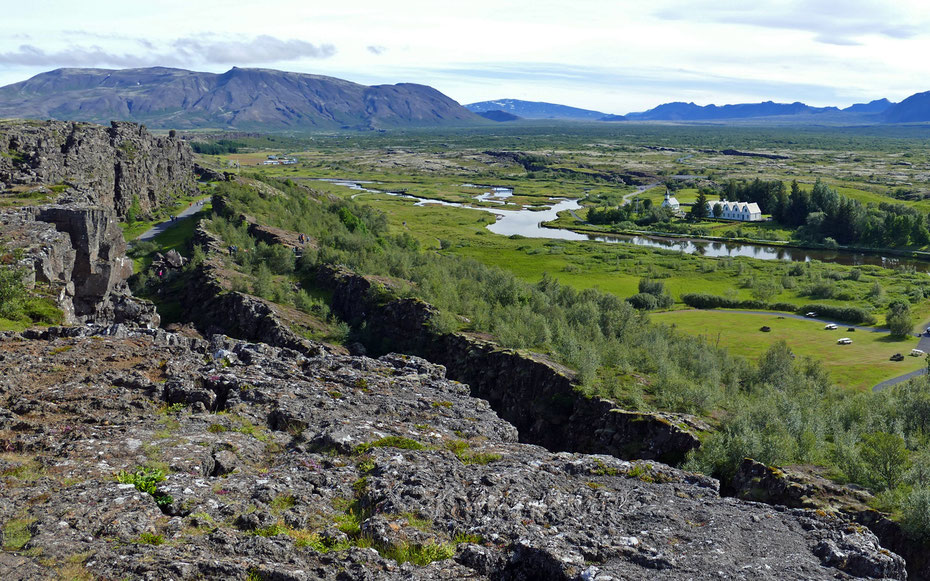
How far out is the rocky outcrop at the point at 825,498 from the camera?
25.4 m

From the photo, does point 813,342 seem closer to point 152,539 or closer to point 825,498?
point 825,498

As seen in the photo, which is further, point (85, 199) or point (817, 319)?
point (817, 319)

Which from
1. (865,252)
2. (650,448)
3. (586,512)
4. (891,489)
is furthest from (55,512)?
(865,252)

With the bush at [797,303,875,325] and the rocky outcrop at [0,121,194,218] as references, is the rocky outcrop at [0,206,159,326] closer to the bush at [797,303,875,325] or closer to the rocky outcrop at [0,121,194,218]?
the rocky outcrop at [0,121,194,218]

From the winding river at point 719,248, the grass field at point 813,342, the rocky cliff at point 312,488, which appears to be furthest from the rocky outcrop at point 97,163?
the winding river at point 719,248

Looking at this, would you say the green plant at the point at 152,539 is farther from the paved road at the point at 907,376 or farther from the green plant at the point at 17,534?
the paved road at the point at 907,376

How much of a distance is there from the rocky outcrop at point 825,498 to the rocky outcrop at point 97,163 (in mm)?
54939

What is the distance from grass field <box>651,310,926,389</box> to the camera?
7406cm

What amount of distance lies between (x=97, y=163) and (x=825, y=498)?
319 feet

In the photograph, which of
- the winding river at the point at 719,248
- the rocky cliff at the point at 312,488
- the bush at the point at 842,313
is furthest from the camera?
the winding river at the point at 719,248

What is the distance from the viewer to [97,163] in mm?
90375

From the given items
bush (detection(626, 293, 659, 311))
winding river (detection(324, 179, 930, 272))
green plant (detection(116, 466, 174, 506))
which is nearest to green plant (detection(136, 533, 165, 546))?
green plant (detection(116, 466, 174, 506))

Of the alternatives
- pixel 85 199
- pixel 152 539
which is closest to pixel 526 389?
pixel 152 539

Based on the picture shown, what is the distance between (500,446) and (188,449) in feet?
42.3
